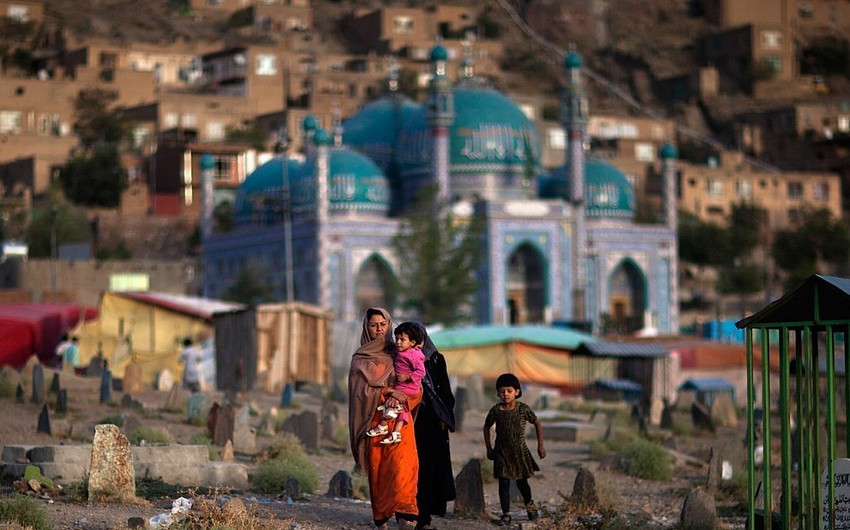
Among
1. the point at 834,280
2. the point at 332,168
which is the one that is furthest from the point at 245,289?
the point at 834,280

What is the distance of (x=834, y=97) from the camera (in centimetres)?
10481

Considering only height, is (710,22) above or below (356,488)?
above

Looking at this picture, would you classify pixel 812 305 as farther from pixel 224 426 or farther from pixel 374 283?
pixel 374 283

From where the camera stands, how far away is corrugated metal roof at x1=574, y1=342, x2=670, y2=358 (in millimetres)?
39406

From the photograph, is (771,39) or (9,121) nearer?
(9,121)

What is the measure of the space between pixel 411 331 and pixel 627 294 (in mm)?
52307

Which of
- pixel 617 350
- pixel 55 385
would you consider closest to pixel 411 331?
pixel 55 385

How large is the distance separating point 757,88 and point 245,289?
51186 mm

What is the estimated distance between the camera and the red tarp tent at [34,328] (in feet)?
126

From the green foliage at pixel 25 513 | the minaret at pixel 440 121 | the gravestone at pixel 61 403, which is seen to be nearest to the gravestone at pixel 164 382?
the gravestone at pixel 61 403

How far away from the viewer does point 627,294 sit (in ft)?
216

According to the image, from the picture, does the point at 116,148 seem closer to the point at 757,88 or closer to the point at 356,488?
the point at 757,88

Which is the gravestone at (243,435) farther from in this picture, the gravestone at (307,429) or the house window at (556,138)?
the house window at (556,138)

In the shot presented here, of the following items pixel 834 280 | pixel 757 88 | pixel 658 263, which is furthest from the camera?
pixel 757 88
